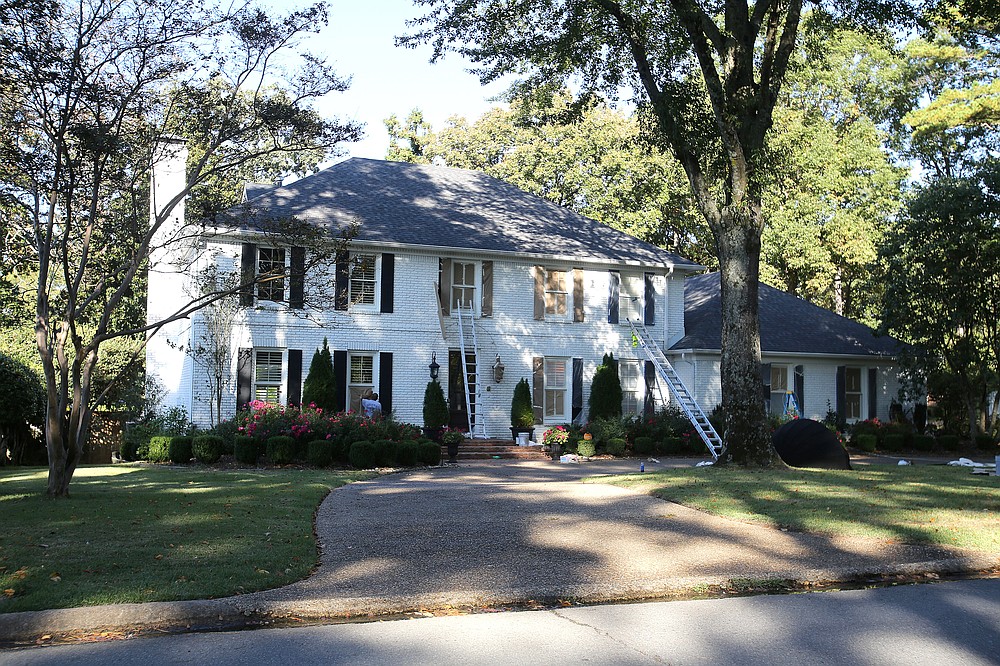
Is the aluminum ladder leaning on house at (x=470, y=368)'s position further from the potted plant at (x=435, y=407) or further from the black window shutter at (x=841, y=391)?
the black window shutter at (x=841, y=391)

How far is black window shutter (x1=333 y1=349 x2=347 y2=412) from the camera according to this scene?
22.3 m

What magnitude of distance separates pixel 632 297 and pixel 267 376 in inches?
426

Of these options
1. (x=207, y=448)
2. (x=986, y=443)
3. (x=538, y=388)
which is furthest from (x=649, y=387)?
(x=207, y=448)

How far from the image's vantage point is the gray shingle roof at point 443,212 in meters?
23.6

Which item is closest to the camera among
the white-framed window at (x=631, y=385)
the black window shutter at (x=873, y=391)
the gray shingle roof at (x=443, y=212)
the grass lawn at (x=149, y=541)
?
the grass lawn at (x=149, y=541)

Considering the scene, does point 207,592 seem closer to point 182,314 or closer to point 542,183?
point 182,314

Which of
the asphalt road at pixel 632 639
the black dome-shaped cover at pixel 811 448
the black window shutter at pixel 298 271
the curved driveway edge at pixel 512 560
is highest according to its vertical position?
the black window shutter at pixel 298 271

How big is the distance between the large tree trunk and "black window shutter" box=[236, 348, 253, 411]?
465 inches

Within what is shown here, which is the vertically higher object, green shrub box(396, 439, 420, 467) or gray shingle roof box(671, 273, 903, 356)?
gray shingle roof box(671, 273, 903, 356)

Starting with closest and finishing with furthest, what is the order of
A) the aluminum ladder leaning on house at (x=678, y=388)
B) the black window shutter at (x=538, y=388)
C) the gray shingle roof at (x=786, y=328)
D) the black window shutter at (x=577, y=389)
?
the aluminum ladder leaning on house at (x=678, y=388) < the black window shutter at (x=538, y=388) < the black window shutter at (x=577, y=389) < the gray shingle roof at (x=786, y=328)

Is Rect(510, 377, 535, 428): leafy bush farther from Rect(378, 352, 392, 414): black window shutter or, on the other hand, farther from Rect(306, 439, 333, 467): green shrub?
Rect(306, 439, 333, 467): green shrub

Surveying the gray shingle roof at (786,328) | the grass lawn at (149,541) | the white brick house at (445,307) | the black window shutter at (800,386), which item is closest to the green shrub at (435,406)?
the white brick house at (445,307)

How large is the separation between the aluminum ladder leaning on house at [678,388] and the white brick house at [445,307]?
0.41m

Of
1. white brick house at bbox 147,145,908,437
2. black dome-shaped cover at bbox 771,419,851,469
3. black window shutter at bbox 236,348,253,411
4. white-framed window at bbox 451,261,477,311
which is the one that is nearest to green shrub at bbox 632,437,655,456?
white brick house at bbox 147,145,908,437
